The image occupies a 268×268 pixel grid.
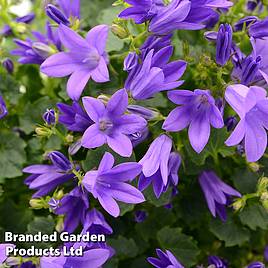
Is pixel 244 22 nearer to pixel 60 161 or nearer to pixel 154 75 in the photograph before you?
pixel 154 75

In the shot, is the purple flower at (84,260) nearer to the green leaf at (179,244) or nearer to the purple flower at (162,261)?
the purple flower at (162,261)

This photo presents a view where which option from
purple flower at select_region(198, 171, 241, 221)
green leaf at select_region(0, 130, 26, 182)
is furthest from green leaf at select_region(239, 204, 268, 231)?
green leaf at select_region(0, 130, 26, 182)

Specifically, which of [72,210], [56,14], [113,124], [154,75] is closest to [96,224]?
[72,210]

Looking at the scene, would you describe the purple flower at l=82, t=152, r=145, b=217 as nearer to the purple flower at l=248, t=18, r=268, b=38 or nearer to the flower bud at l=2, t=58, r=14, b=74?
the purple flower at l=248, t=18, r=268, b=38

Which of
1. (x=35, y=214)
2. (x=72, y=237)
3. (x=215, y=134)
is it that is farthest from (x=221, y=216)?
(x=35, y=214)

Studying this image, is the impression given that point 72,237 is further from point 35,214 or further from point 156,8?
point 156,8

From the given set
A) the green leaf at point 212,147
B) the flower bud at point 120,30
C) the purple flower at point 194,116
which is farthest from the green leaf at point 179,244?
the flower bud at point 120,30
